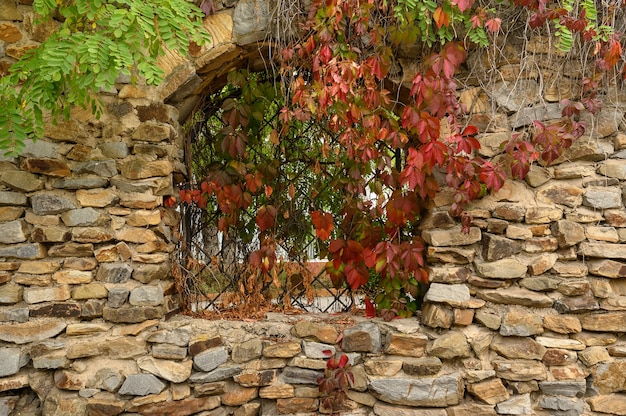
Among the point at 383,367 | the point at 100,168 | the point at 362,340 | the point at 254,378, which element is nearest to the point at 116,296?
the point at 100,168

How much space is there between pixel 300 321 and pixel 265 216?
615mm

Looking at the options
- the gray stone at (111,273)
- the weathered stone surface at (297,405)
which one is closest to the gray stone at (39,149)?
the gray stone at (111,273)

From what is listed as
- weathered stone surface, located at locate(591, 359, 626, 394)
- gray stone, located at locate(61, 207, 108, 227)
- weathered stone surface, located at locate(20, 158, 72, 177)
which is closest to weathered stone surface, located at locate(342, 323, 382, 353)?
weathered stone surface, located at locate(591, 359, 626, 394)

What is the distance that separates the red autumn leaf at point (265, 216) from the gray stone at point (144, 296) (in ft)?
2.19

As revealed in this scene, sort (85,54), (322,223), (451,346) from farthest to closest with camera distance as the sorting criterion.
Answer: (322,223)
(451,346)
(85,54)

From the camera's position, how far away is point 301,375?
2572mm

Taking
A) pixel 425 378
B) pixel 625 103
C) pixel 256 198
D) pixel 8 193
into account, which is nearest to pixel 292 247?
pixel 256 198

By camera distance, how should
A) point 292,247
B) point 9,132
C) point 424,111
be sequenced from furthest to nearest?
point 292,247, point 424,111, point 9,132

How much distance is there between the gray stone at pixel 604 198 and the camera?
2.50m

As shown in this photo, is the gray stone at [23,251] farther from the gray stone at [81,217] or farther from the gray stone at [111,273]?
the gray stone at [111,273]

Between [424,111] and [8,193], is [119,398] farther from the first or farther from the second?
[424,111]

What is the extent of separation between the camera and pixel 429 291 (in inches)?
100

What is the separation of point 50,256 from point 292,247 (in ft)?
4.25

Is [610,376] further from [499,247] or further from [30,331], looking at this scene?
[30,331]
